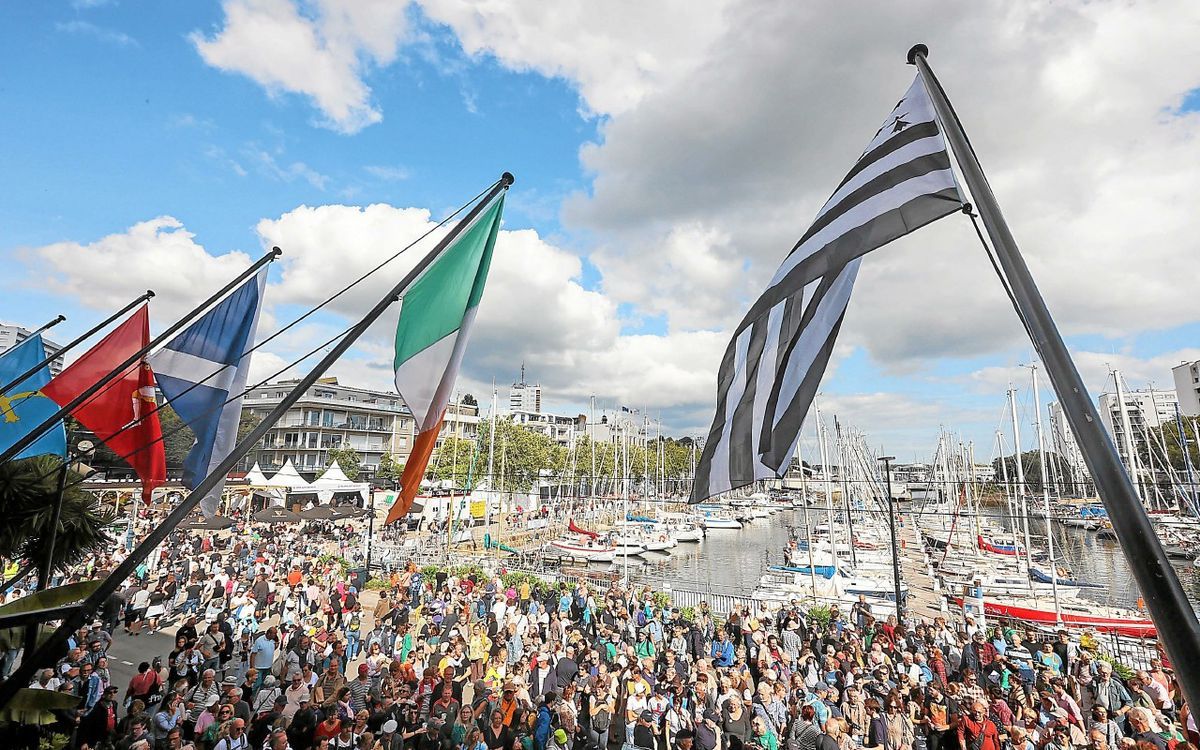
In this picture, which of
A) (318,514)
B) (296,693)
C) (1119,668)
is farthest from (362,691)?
(318,514)

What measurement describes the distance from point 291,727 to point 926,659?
12.2m

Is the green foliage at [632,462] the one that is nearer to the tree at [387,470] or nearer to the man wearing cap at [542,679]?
the tree at [387,470]

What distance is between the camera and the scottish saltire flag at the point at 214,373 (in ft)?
22.4

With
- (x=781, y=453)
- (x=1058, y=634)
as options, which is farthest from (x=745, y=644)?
(x=781, y=453)

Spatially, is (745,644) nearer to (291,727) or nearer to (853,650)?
(853,650)

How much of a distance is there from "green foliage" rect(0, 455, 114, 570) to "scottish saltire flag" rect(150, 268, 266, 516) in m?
2.10

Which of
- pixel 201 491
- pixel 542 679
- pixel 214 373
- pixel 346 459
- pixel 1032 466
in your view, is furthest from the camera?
pixel 1032 466

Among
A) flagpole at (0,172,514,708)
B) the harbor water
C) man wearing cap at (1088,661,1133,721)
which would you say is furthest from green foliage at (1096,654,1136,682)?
flagpole at (0,172,514,708)

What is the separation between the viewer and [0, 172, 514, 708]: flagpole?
2.96m

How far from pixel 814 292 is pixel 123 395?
836cm

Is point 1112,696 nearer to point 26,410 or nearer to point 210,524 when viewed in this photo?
point 26,410

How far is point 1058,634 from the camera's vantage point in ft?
49.7

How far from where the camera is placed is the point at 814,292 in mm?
4133

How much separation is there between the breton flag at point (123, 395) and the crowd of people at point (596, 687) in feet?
11.2
